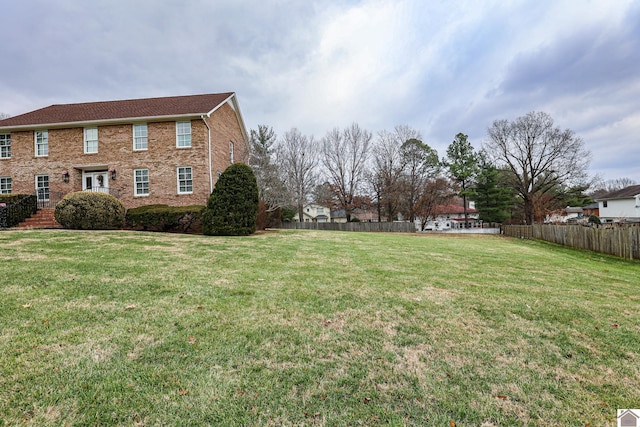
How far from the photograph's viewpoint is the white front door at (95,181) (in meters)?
16.3

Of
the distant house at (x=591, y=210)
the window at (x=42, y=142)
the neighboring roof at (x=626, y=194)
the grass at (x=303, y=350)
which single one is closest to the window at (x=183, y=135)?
the window at (x=42, y=142)

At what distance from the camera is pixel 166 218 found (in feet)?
45.4

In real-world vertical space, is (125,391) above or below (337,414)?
above

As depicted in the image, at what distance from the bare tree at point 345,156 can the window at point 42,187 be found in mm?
25826

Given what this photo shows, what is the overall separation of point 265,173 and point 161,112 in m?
7.26

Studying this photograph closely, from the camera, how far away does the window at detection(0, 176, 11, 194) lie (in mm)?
16594

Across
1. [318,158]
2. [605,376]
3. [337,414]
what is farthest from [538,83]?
[337,414]

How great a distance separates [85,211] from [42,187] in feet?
27.3

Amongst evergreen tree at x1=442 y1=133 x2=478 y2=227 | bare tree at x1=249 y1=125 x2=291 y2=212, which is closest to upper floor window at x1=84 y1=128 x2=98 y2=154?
bare tree at x1=249 y1=125 x2=291 y2=212

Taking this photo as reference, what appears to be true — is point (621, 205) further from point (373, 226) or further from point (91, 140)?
point (91, 140)

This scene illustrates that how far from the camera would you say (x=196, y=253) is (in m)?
7.43

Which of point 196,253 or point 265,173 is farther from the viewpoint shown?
point 265,173

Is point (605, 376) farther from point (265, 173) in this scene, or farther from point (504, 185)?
point (504, 185)

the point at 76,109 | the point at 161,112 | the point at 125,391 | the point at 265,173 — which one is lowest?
the point at 125,391
